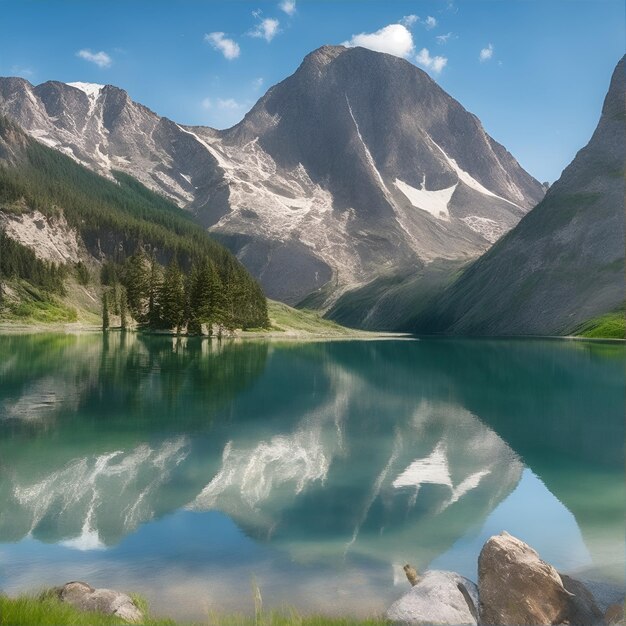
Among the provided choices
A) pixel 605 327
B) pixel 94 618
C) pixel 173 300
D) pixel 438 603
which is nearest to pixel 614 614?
pixel 438 603

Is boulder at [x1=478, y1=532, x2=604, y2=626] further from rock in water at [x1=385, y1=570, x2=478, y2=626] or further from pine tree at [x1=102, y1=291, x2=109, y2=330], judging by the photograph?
pine tree at [x1=102, y1=291, x2=109, y2=330]

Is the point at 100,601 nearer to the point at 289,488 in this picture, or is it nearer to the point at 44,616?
the point at 44,616

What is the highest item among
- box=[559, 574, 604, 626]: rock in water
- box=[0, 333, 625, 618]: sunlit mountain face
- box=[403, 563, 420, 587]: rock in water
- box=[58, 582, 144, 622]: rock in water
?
box=[559, 574, 604, 626]: rock in water

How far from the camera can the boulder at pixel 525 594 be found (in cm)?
1319

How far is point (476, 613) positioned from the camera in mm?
13438

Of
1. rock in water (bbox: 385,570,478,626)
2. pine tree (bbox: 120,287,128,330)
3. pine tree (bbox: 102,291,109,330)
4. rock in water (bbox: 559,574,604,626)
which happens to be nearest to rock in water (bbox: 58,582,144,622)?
rock in water (bbox: 385,570,478,626)

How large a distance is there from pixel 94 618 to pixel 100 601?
6.11 feet

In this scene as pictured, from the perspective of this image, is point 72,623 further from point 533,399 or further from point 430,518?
point 533,399

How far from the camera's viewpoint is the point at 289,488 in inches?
952

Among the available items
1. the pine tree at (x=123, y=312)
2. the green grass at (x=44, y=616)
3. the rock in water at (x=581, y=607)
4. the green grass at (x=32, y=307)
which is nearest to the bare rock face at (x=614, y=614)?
the rock in water at (x=581, y=607)

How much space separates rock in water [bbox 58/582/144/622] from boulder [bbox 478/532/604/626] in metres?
7.45

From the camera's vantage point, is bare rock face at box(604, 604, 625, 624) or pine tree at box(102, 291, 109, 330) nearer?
bare rock face at box(604, 604, 625, 624)

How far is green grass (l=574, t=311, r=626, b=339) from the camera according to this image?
149m

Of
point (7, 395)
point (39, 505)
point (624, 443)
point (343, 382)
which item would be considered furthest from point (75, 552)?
point (343, 382)
